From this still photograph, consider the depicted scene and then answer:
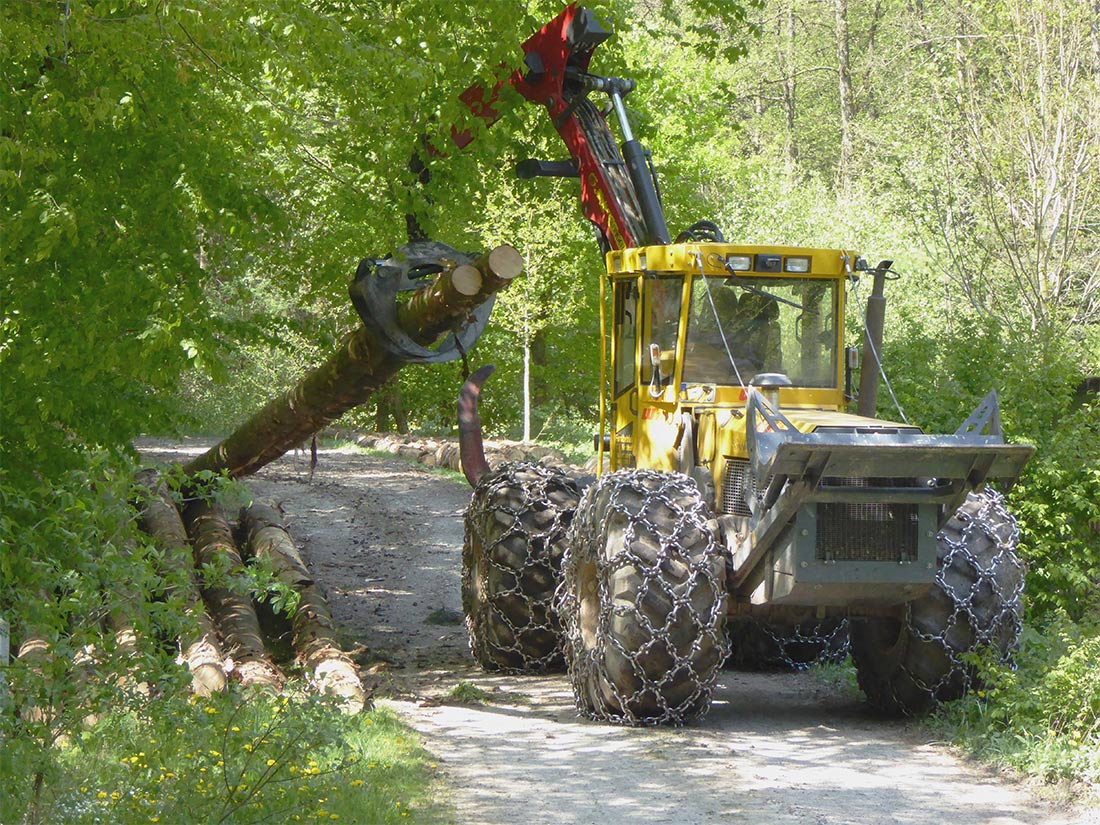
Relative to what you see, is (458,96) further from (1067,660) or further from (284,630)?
(1067,660)

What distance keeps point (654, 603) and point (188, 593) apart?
282 cm

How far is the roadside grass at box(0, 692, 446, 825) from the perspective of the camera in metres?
5.61

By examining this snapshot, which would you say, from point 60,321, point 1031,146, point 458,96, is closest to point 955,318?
point 1031,146

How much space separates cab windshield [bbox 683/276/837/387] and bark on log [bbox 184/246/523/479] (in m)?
1.35

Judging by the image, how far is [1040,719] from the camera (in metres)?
7.98

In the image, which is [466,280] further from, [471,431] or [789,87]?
[789,87]

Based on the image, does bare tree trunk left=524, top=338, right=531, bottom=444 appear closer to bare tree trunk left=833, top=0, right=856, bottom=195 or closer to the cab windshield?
bare tree trunk left=833, top=0, right=856, bottom=195

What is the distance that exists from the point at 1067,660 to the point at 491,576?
14.4 ft

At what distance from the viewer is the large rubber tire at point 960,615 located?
8516 mm

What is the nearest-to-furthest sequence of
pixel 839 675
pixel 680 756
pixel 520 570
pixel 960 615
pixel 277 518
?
pixel 680 756 → pixel 960 615 → pixel 839 675 → pixel 520 570 → pixel 277 518

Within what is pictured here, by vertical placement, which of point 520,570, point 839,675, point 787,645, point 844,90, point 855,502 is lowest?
point 839,675

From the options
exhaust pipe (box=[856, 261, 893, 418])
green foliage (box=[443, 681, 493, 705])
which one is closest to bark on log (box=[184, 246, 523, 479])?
green foliage (box=[443, 681, 493, 705])

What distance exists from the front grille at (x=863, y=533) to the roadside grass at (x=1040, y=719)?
3.06 ft

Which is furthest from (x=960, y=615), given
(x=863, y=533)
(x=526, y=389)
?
(x=526, y=389)
